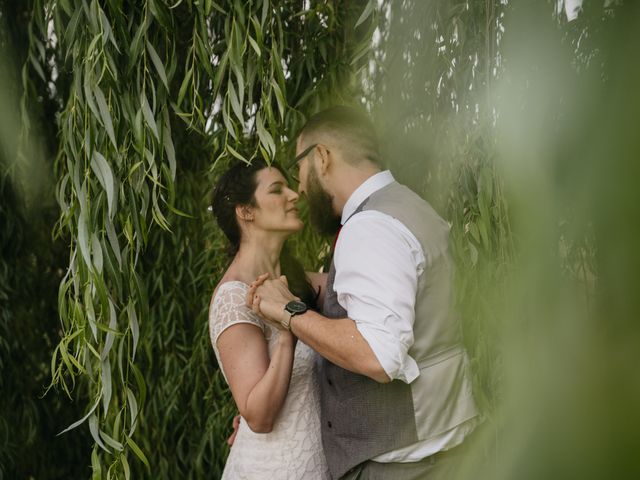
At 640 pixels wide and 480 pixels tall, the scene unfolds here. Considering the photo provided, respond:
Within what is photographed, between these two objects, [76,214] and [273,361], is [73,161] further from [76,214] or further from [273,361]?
[273,361]

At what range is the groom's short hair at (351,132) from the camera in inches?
59.9

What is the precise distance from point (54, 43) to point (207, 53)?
119cm

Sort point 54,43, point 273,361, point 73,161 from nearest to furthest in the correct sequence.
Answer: point 73,161
point 273,361
point 54,43

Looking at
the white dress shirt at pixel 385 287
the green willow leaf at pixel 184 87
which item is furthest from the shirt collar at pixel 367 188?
the green willow leaf at pixel 184 87

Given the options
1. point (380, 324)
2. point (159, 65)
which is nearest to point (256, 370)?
point (380, 324)

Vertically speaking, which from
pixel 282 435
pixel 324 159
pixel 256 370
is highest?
pixel 324 159

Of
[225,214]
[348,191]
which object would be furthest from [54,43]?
[348,191]

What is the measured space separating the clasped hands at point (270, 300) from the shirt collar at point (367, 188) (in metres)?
0.23

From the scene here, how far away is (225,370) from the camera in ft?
5.10

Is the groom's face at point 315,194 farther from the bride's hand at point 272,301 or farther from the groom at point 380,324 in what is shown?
the bride's hand at point 272,301

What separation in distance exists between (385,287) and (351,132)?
447 mm

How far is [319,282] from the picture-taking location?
1879mm

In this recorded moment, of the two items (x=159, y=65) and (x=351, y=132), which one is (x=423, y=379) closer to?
(x=351, y=132)

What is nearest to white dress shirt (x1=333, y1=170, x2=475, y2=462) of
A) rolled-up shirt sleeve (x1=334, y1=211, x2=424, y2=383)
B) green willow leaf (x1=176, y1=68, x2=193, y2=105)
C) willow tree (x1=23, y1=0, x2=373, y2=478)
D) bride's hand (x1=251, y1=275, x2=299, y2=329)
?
rolled-up shirt sleeve (x1=334, y1=211, x2=424, y2=383)
